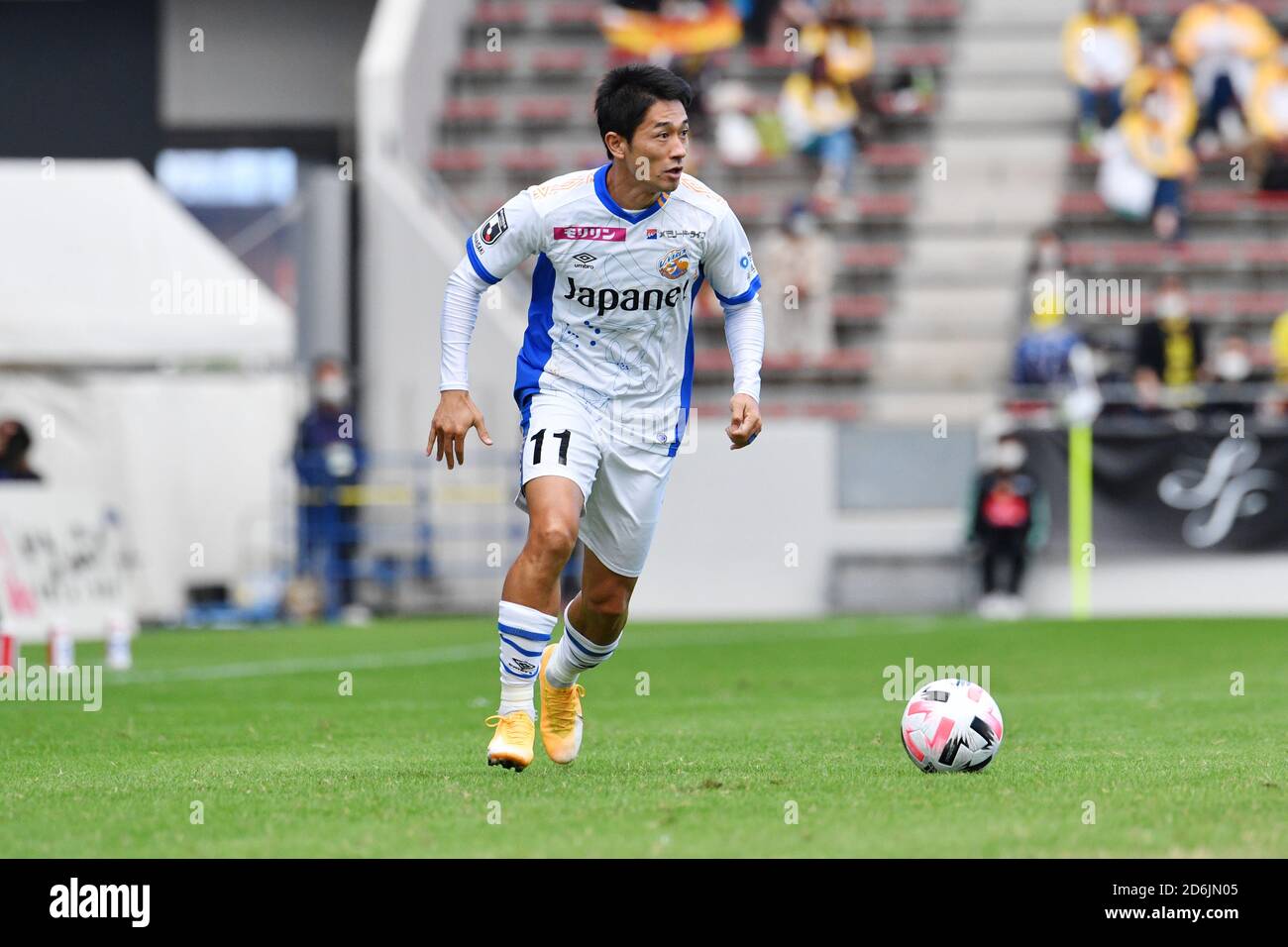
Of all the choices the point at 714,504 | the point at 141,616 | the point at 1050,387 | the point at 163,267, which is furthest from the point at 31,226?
the point at 1050,387

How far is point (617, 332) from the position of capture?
26.3 ft

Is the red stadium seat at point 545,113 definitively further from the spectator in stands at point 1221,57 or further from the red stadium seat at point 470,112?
the spectator in stands at point 1221,57

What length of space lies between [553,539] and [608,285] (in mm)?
996

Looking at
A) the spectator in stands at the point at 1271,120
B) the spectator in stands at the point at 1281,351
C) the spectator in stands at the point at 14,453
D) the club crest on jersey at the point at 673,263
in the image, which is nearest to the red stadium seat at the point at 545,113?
the spectator in stands at the point at 1271,120

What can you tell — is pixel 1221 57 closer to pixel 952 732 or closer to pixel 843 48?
pixel 843 48

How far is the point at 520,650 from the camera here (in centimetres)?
768

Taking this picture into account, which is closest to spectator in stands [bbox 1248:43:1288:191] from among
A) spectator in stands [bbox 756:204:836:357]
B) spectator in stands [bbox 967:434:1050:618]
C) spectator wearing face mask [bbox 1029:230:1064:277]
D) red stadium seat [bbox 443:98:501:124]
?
spectator wearing face mask [bbox 1029:230:1064:277]

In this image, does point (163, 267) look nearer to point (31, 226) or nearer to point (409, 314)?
point (31, 226)

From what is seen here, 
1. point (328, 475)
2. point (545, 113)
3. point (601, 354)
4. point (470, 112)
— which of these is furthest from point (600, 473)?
point (470, 112)

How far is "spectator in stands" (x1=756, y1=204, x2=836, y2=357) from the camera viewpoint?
952 inches

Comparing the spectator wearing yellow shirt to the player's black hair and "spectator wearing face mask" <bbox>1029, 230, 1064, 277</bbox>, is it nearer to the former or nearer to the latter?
"spectator wearing face mask" <bbox>1029, 230, 1064, 277</bbox>

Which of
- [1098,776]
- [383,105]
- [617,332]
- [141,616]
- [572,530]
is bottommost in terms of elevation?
[141,616]
